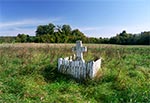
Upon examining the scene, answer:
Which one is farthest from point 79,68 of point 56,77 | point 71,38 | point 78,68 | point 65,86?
→ point 71,38

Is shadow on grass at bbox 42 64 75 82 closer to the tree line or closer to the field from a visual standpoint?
the field

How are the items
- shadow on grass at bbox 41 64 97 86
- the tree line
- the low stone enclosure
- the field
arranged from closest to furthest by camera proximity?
the field, shadow on grass at bbox 41 64 97 86, the low stone enclosure, the tree line

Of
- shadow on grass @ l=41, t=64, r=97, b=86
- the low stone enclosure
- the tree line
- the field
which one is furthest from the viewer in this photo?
the tree line

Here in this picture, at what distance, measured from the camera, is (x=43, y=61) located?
10.0m

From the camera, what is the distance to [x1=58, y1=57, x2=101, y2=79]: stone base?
813 centimetres

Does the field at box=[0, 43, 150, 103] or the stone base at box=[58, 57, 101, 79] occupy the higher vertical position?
the stone base at box=[58, 57, 101, 79]

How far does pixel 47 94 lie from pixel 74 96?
0.67 m

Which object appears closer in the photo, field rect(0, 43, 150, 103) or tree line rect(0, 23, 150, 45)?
field rect(0, 43, 150, 103)

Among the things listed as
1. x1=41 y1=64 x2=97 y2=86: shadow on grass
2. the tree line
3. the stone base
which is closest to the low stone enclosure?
the stone base

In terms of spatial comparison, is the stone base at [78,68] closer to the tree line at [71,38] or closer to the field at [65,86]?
the field at [65,86]

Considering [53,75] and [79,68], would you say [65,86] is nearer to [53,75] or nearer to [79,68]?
[53,75]

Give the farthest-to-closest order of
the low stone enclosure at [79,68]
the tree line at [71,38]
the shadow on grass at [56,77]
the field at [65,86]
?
the tree line at [71,38] → the low stone enclosure at [79,68] → the shadow on grass at [56,77] → the field at [65,86]

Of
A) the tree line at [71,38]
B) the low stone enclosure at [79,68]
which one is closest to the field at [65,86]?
the low stone enclosure at [79,68]

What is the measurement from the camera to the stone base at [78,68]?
8.13 meters
